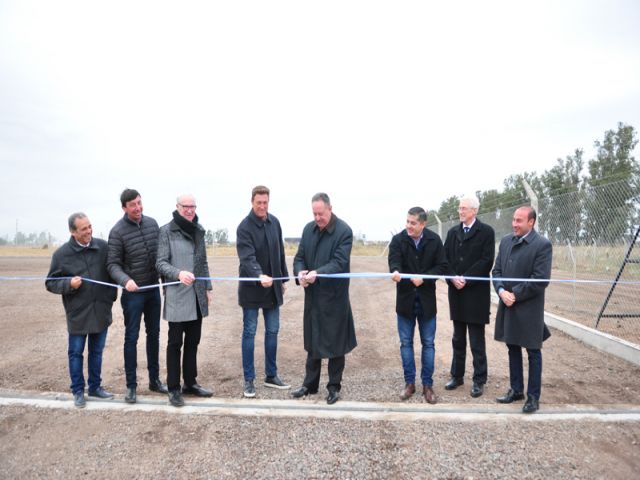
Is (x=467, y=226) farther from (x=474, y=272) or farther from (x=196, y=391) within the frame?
(x=196, y=391)

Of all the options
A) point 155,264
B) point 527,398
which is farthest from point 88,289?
point 527,398

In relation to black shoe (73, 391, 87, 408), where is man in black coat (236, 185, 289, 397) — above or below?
above

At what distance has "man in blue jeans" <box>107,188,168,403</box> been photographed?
449 cm

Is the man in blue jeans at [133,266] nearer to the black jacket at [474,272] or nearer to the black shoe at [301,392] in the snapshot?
the black shoe at [301,392]

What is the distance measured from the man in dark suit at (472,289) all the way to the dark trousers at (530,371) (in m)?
0.36

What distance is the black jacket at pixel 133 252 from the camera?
4500 mm

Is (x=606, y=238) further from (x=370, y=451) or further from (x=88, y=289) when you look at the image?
(x=88, y=289)

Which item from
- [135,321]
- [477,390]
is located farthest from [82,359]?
[477,390]

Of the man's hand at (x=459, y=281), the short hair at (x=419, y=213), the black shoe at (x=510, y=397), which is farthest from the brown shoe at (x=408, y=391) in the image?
the short hair at (x=419, y=213)

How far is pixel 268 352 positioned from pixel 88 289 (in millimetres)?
Answer: 1944

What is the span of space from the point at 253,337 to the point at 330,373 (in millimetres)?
903

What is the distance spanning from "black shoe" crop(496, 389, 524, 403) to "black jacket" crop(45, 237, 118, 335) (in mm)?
4001

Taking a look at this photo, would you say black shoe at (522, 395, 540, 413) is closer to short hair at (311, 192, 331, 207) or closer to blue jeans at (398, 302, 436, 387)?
blue jeans at (398, 302, 436, 387)

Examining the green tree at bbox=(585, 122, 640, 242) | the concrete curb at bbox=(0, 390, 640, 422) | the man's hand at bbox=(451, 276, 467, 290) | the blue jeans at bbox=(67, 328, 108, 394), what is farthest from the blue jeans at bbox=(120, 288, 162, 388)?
the green tree at bbox=(585, 122, 640, 242)
